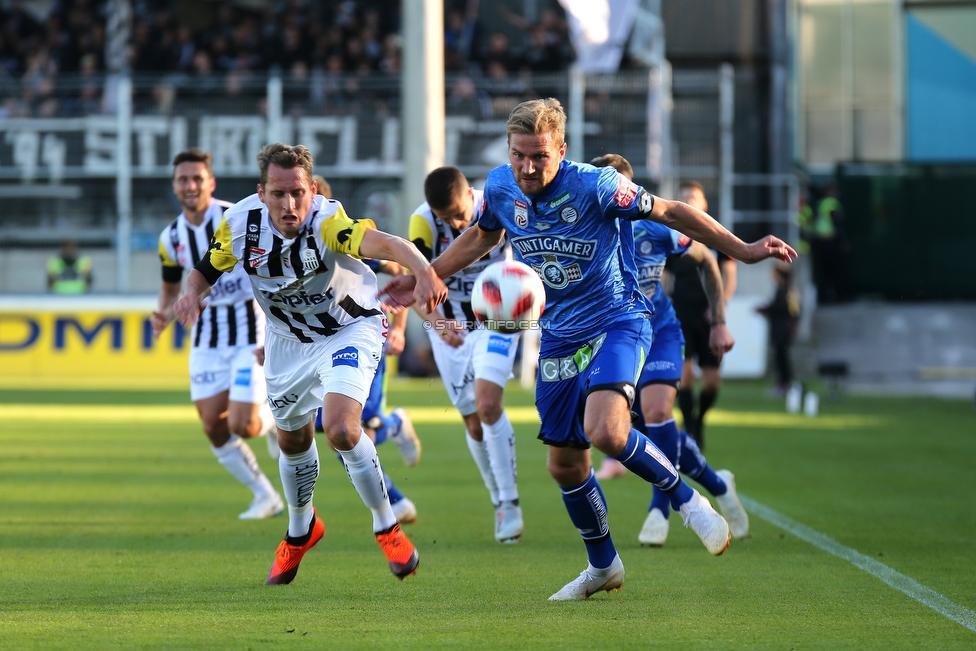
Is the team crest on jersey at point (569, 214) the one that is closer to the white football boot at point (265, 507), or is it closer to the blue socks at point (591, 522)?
the blue socks at point (591, 522)

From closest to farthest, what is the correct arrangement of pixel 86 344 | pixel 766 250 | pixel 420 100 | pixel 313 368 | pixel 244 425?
1. pixel 766 250
2. pixel 313 368
3. pixel 244 425
4. pixel 420 100
5. pixel 86 344

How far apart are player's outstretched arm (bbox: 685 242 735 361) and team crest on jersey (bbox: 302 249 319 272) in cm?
272

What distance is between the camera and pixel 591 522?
5.93m

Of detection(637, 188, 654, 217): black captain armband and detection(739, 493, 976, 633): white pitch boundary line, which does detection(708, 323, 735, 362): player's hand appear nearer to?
detection(739, 493, 976, 633): white pitch boundary line

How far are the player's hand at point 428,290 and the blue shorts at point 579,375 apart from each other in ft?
2.26

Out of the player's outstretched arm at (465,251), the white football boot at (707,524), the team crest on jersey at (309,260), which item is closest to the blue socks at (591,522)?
the white football boot at (707,524)

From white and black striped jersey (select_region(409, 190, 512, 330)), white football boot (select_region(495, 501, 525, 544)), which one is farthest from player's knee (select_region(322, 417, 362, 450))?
white and black striped jersey (select_region(409, 190, 512, 330))

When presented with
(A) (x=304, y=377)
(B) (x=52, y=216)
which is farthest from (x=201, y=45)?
(A) (x=304, y=377)

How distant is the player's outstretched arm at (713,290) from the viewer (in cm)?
784

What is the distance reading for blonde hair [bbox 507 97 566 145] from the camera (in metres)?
5.59

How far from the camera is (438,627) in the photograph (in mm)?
5262

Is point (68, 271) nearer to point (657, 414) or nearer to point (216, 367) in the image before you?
point (216, 367)

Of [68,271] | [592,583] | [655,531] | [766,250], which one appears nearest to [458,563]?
[592,583]

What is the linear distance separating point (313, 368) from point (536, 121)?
1706 mm
